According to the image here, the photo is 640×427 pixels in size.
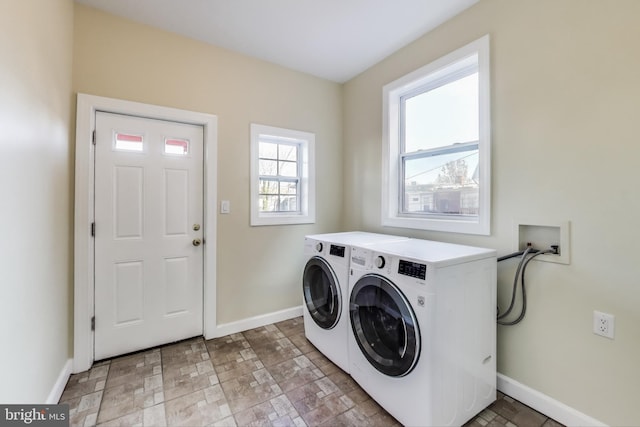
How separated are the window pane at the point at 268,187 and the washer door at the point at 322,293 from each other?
959 mm

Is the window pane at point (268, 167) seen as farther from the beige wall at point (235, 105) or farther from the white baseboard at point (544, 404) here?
the white baseboard at point (544, 404)

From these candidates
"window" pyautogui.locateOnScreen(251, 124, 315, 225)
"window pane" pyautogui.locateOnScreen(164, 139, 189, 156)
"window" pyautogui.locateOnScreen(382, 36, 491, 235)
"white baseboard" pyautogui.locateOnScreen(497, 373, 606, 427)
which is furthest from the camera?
"window" pyautogui.locateOnScreen(251, 124, 315, 225)

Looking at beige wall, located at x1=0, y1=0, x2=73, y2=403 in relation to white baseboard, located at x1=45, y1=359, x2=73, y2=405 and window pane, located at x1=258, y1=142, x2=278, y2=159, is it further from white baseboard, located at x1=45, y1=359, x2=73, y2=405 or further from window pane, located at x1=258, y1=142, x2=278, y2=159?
window pane, located at x1=258, y1=142, x2=278, y2=159

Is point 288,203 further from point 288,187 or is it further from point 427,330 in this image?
point 427,330

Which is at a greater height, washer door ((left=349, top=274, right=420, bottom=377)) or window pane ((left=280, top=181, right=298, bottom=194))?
window pane ((left=280, top=181, right=298, bottom=194))

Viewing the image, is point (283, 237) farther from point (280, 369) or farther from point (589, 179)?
point (589, 179)

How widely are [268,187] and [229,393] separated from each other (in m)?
1.80

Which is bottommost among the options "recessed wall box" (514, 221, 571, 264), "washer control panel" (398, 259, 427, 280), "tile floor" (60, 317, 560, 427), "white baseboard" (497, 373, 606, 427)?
"tile floor" (60, 317, 560, 427)

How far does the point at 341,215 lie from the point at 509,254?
1.80m

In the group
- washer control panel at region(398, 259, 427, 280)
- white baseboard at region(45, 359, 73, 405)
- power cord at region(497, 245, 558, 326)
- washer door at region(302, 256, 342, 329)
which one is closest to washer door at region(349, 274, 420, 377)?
washer control panel at region(398, 259, 427, 280)

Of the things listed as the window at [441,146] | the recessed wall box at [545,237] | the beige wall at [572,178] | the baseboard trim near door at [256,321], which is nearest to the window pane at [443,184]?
the window at [441,146]

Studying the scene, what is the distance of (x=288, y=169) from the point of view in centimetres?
295

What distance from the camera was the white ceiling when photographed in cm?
190

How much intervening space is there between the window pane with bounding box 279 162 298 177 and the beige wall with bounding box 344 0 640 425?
1853mm
